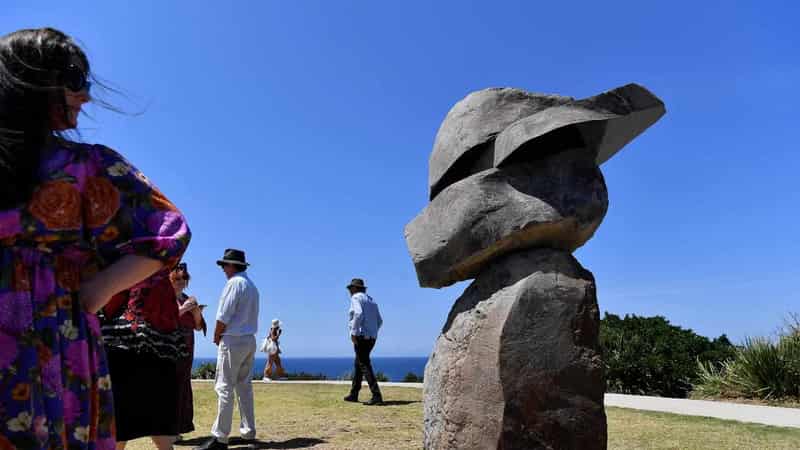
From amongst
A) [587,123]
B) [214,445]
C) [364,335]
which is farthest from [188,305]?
[364,335]

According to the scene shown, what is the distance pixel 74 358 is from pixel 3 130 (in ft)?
2.47

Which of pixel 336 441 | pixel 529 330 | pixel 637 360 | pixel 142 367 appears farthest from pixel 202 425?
pixel 637 360

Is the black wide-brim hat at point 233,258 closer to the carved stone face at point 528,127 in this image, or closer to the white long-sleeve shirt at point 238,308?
the white long-sleeve shirt at point 238,308

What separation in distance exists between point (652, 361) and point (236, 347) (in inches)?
365

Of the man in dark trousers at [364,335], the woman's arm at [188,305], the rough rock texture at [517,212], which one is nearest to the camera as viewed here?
the rough rock texture at [517,212]

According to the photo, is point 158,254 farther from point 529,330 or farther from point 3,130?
point 529,330

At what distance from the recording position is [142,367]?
4.76 m

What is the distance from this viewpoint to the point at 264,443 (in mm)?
7441

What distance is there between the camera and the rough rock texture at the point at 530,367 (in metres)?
3.99

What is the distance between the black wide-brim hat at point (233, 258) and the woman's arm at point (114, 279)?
5.30 metres

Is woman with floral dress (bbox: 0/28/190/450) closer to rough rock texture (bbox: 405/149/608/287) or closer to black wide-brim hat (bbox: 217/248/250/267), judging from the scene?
rough rock texture (bbox: 405/149/608/287)

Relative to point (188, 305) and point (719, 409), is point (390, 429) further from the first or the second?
point (719, 409)

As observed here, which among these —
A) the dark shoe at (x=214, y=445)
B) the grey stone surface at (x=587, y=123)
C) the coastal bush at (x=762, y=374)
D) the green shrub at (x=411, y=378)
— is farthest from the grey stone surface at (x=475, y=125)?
the green shrub at (x=411, y=378)

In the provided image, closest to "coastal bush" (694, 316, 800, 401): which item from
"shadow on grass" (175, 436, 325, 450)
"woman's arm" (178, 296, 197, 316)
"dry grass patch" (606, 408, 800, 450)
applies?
"dry grass patch" (606, 408, 800, 450)
